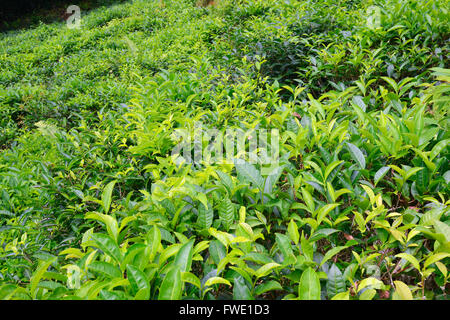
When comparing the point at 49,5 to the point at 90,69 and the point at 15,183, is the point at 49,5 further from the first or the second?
the point at 15,183

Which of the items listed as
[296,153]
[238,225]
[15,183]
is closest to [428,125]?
[296,153]

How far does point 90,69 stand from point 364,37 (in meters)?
4.47

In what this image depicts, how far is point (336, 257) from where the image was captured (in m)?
1.05

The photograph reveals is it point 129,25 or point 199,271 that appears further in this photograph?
point 129,25

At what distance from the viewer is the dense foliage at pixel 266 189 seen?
35.9 inches

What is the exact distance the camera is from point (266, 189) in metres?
1.19

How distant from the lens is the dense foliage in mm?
911

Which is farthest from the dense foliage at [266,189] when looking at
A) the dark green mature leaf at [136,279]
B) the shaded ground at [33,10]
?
the shaded ground at [33,10]

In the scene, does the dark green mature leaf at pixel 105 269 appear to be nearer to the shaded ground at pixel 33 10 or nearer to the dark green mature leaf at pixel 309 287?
the dark green mature leaf at pixel 309 287

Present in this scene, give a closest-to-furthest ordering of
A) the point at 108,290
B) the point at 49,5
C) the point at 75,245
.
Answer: the point at 108,290
the point at 75,245
the point at 49,5

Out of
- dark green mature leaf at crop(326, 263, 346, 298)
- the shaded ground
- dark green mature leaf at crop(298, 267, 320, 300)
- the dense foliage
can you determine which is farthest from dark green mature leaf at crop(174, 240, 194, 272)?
the shaded ground

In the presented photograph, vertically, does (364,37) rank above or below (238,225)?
above

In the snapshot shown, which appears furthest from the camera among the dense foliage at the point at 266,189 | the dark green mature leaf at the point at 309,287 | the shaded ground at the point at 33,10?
the shaded ground at the point at 33,10

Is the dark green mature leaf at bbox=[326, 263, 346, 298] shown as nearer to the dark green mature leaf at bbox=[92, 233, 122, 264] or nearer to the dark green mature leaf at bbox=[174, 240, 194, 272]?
the dark green mature leaf at bbox=[174, 240, 194, 272]
